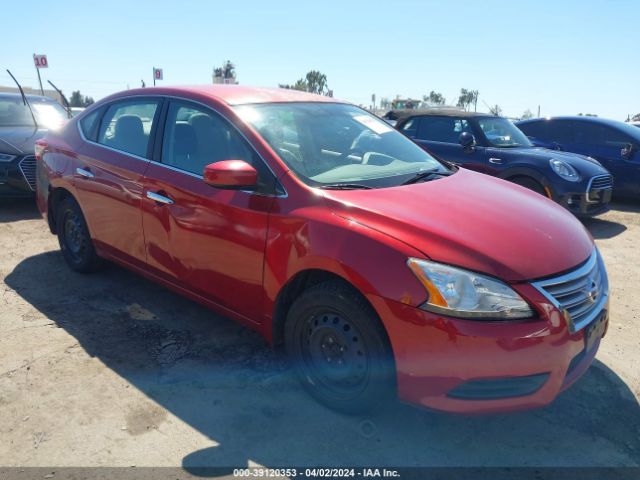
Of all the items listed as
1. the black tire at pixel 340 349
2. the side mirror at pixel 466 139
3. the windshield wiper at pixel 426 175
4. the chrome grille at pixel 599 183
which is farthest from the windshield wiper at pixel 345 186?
the chrome grille at pixel 599 183

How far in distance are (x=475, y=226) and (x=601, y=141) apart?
24.8ft

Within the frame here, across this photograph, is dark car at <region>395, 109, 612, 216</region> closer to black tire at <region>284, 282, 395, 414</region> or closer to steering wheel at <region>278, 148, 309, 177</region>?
steering wheel at <region>278, 148, 309, 177</region>

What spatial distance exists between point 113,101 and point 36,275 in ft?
5.73

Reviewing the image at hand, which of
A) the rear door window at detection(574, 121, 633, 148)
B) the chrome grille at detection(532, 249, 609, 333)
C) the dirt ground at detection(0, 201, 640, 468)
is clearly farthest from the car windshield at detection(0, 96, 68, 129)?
the rear door window at detection(574, 121, 633, 148)

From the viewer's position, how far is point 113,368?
314 centimetres

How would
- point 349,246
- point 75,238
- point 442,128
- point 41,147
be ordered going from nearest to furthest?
point 349,246, point 75,238, point 41,147, point 442,128

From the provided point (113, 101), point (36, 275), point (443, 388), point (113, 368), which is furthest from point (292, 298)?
point (36, 275)

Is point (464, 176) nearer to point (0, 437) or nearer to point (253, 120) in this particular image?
point (253, 120)

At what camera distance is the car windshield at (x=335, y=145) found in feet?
9.73

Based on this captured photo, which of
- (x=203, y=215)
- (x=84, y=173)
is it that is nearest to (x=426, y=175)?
(x=203, y=215)

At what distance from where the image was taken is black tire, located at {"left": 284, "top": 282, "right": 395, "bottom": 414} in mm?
2414

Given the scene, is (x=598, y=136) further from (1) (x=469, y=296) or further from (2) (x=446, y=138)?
(1) (x=469, y=296)

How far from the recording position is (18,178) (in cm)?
653

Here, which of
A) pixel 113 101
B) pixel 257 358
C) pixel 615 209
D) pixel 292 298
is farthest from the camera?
pixel 615 209
